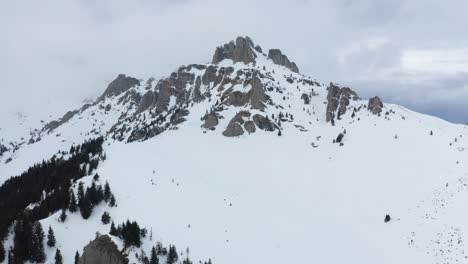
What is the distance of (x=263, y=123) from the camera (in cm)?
14962

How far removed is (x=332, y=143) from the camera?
12800 cm

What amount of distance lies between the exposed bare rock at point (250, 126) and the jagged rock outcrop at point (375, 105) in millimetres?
42465

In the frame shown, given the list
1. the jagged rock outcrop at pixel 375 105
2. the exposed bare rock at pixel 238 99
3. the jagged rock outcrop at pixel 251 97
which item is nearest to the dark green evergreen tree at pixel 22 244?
the jagged rock outcrop at pixel 251 97

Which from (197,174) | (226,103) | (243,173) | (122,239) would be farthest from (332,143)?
(122,239)

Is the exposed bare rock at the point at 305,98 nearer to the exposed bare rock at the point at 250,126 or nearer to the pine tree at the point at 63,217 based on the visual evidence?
the exposed bare rock at the point at 250,126

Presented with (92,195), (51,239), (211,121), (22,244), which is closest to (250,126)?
(211,121)

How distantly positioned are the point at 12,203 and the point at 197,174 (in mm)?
47149

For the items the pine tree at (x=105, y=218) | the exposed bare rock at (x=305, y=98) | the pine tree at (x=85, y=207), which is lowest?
the pine tree at (x=105, y=218)

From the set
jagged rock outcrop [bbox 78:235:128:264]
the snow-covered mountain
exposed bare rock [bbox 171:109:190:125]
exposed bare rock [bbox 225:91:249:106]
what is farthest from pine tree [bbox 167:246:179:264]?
exposed bare rock [bbox 225:91:249:106]

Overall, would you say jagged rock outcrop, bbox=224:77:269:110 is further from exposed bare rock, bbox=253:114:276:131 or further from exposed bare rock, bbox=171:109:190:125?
exposed bare rock, bbox=171:109:190:125

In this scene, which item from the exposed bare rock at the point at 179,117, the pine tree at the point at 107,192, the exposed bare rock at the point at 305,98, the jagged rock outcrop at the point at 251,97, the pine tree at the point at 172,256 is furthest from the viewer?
the exposed bare rock at the point at 305,98

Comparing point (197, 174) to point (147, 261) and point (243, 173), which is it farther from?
point (147, 261)

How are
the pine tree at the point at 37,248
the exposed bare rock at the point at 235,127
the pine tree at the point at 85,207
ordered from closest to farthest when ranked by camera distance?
the pine tree at the point at 37,248 < the pine tree at the point at 85,207 < the exposed bare rock at the point at 235,127

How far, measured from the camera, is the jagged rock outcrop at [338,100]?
A: 158 m
